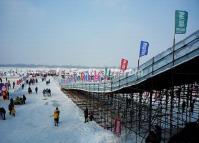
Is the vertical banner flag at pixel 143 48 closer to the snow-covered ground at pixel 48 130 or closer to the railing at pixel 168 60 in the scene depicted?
the railing at pixel 168 60

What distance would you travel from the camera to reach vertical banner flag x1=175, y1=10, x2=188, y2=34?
31.8 ft

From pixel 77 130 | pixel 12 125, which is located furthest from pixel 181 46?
pixel 12 125

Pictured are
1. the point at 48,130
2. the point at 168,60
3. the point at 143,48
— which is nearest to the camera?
the point at 168,60

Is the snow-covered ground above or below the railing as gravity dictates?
below

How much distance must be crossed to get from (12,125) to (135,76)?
36.0 ft

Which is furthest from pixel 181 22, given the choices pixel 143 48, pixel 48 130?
pixel 48 130

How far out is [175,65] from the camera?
9.70 m

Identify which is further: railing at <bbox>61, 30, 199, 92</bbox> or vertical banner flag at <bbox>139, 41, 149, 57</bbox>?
vertical banner flag at <bbox>139, 41, 149, 57</bbox>

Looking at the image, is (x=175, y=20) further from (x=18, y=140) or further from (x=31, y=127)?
(x=31, y=127)

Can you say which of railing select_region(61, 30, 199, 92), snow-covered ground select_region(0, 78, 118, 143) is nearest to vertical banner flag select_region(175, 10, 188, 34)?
railing select_region(61, 30, 199, 92)

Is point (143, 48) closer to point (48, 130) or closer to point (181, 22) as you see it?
point (181, 22)

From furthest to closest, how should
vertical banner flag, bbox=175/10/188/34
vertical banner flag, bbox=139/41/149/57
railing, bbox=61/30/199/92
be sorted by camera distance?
vertical banner flag, bbox=139/41/149/57
vertical banner flag, bbox=175/10/188/34
railing, bbox=61/30/199/92

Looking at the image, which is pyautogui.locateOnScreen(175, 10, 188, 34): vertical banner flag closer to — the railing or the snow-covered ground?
the railing

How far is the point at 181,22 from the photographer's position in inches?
386
